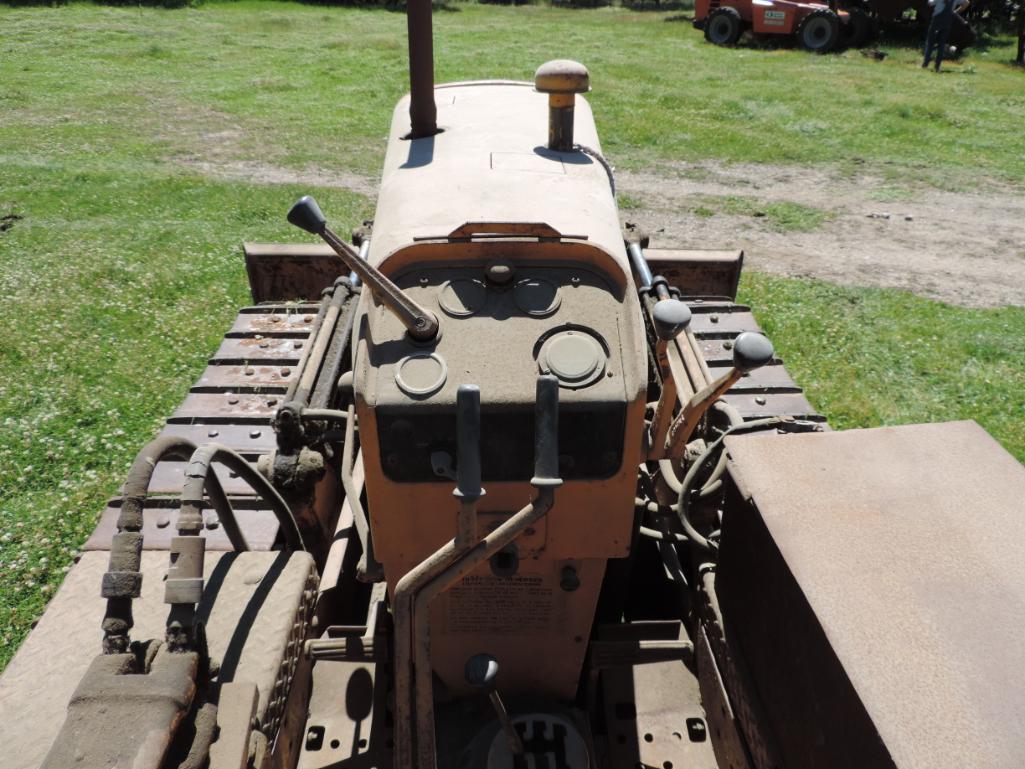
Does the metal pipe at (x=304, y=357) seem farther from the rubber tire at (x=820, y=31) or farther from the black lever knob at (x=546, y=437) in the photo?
the rubber tire at (x=820, y=31)

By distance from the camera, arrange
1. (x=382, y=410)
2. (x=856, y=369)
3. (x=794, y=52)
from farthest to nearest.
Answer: (x=794, y=52) < (x=856, y=369) < (x=382, y=410)

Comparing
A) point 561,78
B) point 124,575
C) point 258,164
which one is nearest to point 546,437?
point 124,575

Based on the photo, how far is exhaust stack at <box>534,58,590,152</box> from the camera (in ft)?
8.95

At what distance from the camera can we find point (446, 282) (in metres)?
2.35

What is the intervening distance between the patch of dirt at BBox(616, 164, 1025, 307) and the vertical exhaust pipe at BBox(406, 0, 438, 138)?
5545 millimetres

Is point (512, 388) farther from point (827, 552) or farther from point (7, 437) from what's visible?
point (7, 437)

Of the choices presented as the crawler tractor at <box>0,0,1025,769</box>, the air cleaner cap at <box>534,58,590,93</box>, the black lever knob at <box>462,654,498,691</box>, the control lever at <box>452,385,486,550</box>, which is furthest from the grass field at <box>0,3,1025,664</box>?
the air cleaner cap at <box>534,58,590,93</box>

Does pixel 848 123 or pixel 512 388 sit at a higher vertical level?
pixel 512 388

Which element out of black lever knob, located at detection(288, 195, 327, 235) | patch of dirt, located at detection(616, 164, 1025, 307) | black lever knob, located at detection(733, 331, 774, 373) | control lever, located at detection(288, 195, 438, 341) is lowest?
patch of dirt, located at detection(616, 164, 1025, 307)

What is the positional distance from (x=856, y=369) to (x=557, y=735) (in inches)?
182

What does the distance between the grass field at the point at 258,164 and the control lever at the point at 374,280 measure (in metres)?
3.13

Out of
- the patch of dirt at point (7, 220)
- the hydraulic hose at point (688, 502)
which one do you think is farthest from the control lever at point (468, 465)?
the patch of dirt at point (7, 220)

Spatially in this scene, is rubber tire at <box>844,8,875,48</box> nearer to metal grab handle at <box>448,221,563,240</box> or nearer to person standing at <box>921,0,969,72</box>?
person standing at <box>921,0,969,72</box>

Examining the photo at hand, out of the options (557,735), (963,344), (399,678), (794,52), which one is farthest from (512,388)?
(794,52)
